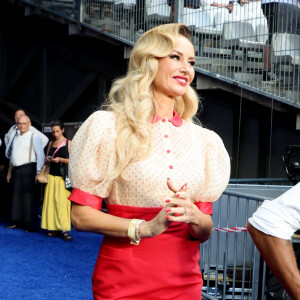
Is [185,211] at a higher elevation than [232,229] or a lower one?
higher

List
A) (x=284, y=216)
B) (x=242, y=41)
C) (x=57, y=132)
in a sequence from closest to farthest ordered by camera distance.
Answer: (x=284, y=216)
(x=242, y=41)
(x=57, y=132)

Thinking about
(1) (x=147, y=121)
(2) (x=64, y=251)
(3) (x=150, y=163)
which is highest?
(1) (x=147, y=121)

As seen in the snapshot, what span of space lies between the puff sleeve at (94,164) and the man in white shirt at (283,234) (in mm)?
603

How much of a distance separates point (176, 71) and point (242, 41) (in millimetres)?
5241

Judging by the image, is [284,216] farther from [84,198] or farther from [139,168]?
[84,198]

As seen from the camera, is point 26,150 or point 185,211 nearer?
point 185,211

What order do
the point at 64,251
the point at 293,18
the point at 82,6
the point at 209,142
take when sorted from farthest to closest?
the point at 82,6 < the point at 64,251 < the point at 293,18 < the point at 209,142

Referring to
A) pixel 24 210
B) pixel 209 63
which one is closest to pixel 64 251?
pixel 24 210

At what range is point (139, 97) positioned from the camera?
208cm

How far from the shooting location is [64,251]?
7387mm

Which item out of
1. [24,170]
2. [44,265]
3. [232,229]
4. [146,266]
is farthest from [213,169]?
[24,170]

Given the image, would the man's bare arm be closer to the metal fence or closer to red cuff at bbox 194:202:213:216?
red cuff at bbox 194:202:213:216

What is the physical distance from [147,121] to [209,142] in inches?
9.9

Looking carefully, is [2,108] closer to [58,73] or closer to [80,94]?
[58,73]
